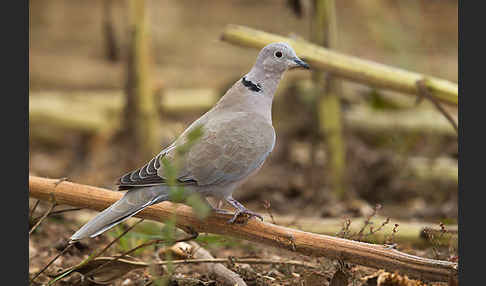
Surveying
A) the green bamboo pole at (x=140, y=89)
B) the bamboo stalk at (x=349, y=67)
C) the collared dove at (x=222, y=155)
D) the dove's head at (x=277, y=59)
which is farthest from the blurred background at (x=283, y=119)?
the dove's head at (x=277, y=59)

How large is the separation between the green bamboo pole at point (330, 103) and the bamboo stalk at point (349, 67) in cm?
73

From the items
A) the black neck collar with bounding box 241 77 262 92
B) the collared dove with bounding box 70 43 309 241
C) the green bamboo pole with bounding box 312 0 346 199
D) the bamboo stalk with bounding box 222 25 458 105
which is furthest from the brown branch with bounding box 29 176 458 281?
the green bamboo pole with bounding box 312 0 346 199

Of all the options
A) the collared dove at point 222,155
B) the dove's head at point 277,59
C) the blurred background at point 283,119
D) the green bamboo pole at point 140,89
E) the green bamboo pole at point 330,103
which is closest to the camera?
the collared dove at point 222,155

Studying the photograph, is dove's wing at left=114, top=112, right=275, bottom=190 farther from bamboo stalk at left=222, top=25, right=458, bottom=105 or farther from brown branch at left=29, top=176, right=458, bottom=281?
bamboo stalk at left=222, top=25, right=458, bottom=105

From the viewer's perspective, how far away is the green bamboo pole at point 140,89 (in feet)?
16.8

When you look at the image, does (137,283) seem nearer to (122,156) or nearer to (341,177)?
(341,177)

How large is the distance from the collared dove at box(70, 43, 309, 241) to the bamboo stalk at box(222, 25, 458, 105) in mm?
745

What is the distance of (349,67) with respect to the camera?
3.92 meters

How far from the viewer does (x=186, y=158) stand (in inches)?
116

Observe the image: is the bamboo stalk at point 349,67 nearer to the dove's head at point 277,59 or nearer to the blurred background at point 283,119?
the blurred background at point 283,119

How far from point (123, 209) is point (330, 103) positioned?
245cm

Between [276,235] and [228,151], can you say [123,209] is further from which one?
[276,235]

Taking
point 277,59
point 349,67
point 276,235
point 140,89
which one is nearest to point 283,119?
point 140,89

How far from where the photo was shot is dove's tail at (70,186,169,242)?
2.71 meters
